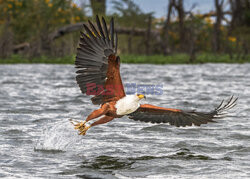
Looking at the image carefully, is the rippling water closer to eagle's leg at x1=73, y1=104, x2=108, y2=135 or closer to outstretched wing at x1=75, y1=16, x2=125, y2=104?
eagle's leg at x1=73, y1=104, x2=108, y2=135

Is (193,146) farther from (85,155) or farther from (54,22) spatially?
(54,22)

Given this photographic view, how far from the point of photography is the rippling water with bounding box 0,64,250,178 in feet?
20.1

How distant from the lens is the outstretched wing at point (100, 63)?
6473mm

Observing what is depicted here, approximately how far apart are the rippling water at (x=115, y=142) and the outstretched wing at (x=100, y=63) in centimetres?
85

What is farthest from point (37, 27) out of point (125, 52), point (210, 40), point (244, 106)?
point (244, 106)

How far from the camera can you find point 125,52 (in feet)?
103

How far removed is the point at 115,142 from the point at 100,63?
158 centimetres

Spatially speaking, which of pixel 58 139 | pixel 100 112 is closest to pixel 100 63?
pixel 100 112

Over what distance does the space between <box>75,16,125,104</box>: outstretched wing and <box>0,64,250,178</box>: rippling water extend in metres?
0.85

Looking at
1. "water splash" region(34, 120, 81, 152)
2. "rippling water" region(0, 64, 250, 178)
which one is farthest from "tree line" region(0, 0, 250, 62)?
"water splash" region(34, 120, 81, 152)

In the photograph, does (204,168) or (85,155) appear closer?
(204,168)

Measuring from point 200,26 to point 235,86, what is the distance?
1944cm

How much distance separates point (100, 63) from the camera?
6.66 m

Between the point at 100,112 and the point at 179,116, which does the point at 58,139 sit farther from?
the point at 179,116
